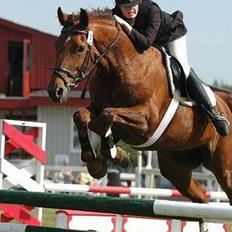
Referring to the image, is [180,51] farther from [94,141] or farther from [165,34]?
[94,141]

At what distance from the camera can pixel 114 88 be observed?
626cm

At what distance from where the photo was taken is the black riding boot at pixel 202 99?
693 centimetres

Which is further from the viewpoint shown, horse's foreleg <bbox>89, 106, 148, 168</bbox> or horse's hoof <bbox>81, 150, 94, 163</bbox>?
horse's hoof <bbox>81, 150, 94, 163</bbox>

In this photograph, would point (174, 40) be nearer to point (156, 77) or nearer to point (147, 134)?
point (156, 77)

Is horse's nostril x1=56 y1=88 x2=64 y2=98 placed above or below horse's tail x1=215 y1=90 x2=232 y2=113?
below

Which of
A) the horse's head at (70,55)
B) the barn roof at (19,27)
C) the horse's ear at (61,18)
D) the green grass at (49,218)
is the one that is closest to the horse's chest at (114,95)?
the horse's head at (70,55)

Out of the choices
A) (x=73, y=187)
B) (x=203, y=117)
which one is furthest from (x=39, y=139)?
(x=203, y=117)

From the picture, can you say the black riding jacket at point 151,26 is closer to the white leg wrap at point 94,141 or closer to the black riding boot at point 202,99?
the black riding boot at point 202,99

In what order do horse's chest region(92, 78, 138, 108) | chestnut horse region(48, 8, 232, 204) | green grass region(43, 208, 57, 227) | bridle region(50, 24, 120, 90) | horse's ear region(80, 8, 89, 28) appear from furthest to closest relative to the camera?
green grass region(43, 208, 57, 227), horse's chest region(92, 78, 138, 108), horse's ear region(80, 8, 89, 28), chestnut horse region(48, 8, 232, 204), bridle region(50, 24, 120, 90)

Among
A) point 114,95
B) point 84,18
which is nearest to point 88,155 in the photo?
point 114,95

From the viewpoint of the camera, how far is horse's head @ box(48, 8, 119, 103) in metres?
5.75

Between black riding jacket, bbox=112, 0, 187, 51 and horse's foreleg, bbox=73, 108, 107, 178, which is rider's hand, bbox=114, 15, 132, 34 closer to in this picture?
black riding jacket, bbox=112, 0, 187, 51

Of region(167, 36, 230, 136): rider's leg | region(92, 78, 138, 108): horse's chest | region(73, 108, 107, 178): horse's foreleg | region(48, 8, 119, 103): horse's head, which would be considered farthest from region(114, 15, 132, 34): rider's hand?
region(73, 108, 107, 178): horse's foreleg

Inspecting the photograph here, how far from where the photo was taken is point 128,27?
6.45 meters
